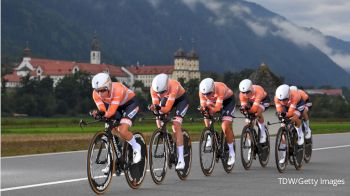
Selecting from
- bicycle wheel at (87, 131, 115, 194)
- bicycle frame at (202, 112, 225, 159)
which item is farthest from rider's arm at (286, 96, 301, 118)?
Answer: bicycle wheel at (87, 131, 115, 194)

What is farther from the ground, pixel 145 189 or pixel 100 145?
pixel 100 145

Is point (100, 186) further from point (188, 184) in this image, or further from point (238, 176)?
point (238, 176)

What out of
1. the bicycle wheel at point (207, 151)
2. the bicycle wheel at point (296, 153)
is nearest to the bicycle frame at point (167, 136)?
the bicycle wheel at point (207, 151)

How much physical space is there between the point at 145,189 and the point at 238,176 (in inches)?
101

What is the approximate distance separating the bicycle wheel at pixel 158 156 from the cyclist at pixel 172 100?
0.90ft

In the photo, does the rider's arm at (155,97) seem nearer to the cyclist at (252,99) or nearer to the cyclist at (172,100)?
the cyclist at (172,100)

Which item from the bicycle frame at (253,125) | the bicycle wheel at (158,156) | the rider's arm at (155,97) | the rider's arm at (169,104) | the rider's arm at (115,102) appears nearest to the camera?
the rider's arm at (115,102)

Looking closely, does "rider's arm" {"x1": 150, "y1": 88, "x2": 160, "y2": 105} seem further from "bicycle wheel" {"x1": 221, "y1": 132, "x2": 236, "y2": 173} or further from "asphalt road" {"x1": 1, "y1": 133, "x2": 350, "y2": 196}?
"bicycle wheel" {"x1": 221, "y1": 132, "x2": 236, "y2": 173}

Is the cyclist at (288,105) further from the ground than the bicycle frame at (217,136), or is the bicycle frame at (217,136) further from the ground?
the cyclist at (288,105)

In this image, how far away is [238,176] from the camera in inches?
492

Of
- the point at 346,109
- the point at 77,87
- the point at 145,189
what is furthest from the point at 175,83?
the point at 77,87

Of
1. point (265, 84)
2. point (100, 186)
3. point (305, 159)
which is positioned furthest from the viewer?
point (265, 84)

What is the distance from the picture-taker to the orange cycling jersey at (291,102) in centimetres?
1414

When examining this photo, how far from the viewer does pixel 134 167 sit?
1044cm
